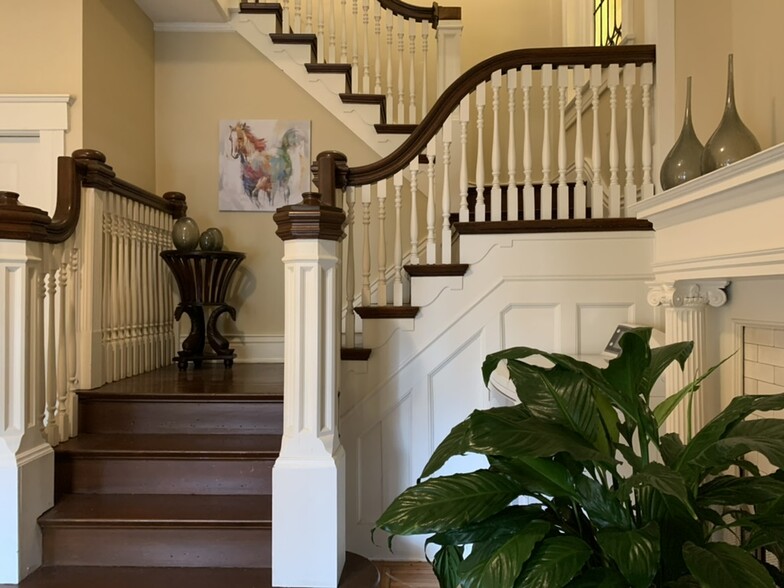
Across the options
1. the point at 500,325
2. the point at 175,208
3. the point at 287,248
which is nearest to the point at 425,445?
the point at 500,325

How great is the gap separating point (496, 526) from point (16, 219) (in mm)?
1833

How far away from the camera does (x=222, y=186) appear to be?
366cm

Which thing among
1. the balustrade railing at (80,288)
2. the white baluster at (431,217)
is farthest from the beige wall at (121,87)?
the white baluster at (431,217)

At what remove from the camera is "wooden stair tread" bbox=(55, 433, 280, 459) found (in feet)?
7.00

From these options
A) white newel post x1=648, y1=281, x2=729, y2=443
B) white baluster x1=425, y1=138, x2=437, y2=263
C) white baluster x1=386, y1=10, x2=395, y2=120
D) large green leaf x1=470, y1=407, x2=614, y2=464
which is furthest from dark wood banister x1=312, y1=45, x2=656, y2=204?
large green leaf x1=470, y1=407, x2=614, y2=464

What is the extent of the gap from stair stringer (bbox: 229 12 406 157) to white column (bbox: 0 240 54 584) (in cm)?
217

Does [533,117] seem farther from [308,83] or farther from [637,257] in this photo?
[637,257]

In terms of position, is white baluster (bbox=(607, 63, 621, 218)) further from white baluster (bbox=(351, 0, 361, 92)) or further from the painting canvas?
the painting canvas

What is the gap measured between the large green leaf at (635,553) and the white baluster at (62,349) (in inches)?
86.7

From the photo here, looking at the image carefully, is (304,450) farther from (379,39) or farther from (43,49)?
(379,39)

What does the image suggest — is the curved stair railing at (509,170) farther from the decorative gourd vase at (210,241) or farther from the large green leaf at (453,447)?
the large green leaf at (453,447)

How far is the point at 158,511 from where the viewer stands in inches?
78.0

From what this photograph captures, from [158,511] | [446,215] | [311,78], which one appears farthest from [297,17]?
[158,511]

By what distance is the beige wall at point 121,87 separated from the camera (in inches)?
115
